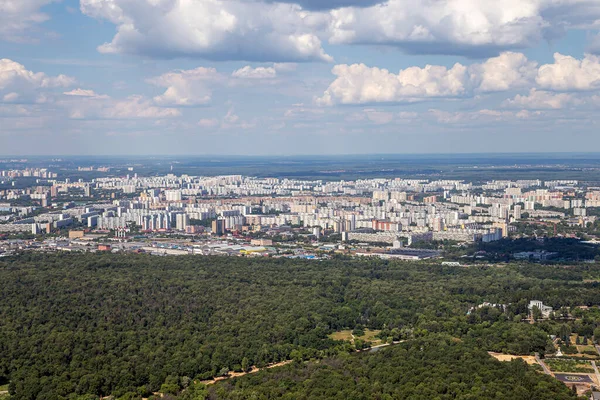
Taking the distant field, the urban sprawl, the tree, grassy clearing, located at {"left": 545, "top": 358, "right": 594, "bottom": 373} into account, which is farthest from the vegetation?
the urban sprawl

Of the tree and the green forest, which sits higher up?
the green forest

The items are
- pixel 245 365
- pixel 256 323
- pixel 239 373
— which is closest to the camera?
pixel 239 373

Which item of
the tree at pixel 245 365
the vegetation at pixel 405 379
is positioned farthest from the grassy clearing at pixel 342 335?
the tree at pixel 245 365

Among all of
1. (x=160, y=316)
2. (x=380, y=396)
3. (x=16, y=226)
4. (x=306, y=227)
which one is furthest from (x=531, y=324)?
(x=16, y=226)

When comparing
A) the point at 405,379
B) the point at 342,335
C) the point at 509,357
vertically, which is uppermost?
the point at 405,379

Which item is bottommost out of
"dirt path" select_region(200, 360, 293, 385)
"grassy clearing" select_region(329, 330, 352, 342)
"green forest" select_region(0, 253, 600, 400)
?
"dirt path" select_region(200, 360, 293, 385)

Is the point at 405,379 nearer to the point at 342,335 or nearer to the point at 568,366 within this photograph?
the point at 568,366

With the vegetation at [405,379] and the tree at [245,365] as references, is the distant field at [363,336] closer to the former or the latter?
the vegetation at [405,379]

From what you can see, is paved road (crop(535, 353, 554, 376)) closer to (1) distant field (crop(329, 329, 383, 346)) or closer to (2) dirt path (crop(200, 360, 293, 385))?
(1) distant field (crop(329, 329, 383, 346))

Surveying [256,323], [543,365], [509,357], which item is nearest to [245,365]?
[256,323]
